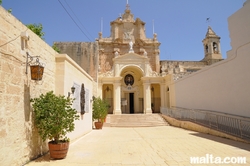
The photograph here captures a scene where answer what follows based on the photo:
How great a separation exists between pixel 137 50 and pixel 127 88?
6348mm

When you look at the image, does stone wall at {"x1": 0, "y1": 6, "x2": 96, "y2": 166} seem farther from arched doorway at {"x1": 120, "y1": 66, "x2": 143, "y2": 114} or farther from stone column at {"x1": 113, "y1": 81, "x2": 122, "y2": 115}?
arched doorway at {"x1": 120, "y1": 66, "x2": 143, "y2": 114}

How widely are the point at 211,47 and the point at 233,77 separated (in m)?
20.4

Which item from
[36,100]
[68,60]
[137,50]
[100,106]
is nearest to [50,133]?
[36,100]

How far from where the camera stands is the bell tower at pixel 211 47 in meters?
26.7

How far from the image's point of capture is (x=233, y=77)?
29.3 ft

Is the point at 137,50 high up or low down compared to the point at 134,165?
up

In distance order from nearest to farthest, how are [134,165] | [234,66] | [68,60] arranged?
1. [134,165]
2. [68,60]
3. [234,66]

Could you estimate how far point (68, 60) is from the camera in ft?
22.5

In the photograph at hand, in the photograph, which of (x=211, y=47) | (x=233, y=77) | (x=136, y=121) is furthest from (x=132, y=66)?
(x=211, y=47)

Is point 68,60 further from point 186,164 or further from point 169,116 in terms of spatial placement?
point 169,116

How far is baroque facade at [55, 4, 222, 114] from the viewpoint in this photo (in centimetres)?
1905

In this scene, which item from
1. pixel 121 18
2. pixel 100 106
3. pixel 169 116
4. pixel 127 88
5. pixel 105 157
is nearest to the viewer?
pixel 105 157
